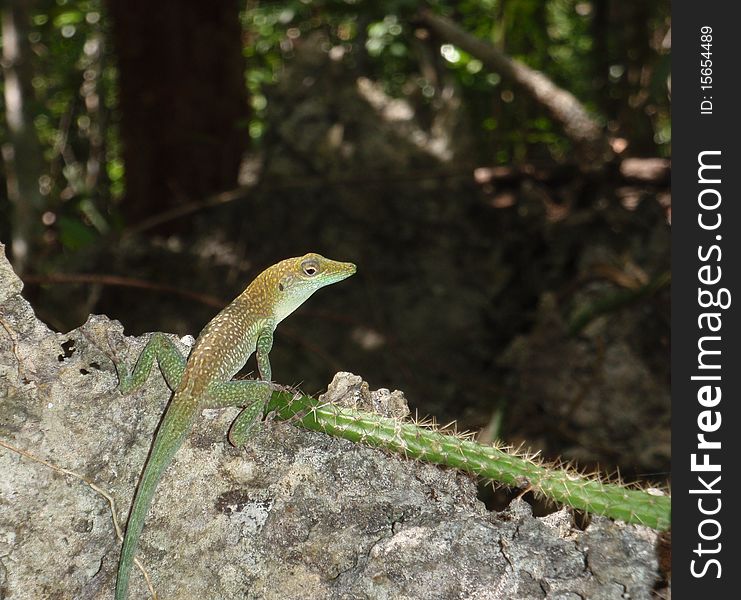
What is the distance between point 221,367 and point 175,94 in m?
4.51

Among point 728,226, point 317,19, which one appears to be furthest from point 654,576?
point 317,19

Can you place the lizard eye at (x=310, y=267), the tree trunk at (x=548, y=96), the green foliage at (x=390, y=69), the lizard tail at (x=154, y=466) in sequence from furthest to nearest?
the green foliage at (x=390, y=69) < the tree trunk at (x=548, y=96) < the lizard eye at (x=310, y=267) < the lizard tail at (x=154, y=466)

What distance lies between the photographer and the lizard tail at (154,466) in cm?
191

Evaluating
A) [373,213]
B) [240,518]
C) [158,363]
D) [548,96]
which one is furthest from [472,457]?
[548,96]

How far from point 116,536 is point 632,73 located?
6778mm

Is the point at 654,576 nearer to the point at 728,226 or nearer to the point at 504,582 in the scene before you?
the point at 504,582

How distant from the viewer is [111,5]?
20.4 feet

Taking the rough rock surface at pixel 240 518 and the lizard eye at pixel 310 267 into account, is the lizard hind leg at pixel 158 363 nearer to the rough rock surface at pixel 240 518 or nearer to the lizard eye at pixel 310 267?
the rough rock surface at pixel 240 518

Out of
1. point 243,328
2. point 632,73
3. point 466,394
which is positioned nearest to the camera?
point 243,328

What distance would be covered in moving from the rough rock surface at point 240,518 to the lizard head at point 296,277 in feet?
1.53

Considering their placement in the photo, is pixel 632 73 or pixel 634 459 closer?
pixel 634 459

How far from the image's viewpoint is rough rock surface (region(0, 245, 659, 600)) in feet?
6.66

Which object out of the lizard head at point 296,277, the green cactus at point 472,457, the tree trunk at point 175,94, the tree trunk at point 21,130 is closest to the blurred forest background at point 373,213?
the tree trunk at point 175,94

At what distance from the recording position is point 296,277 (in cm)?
251
